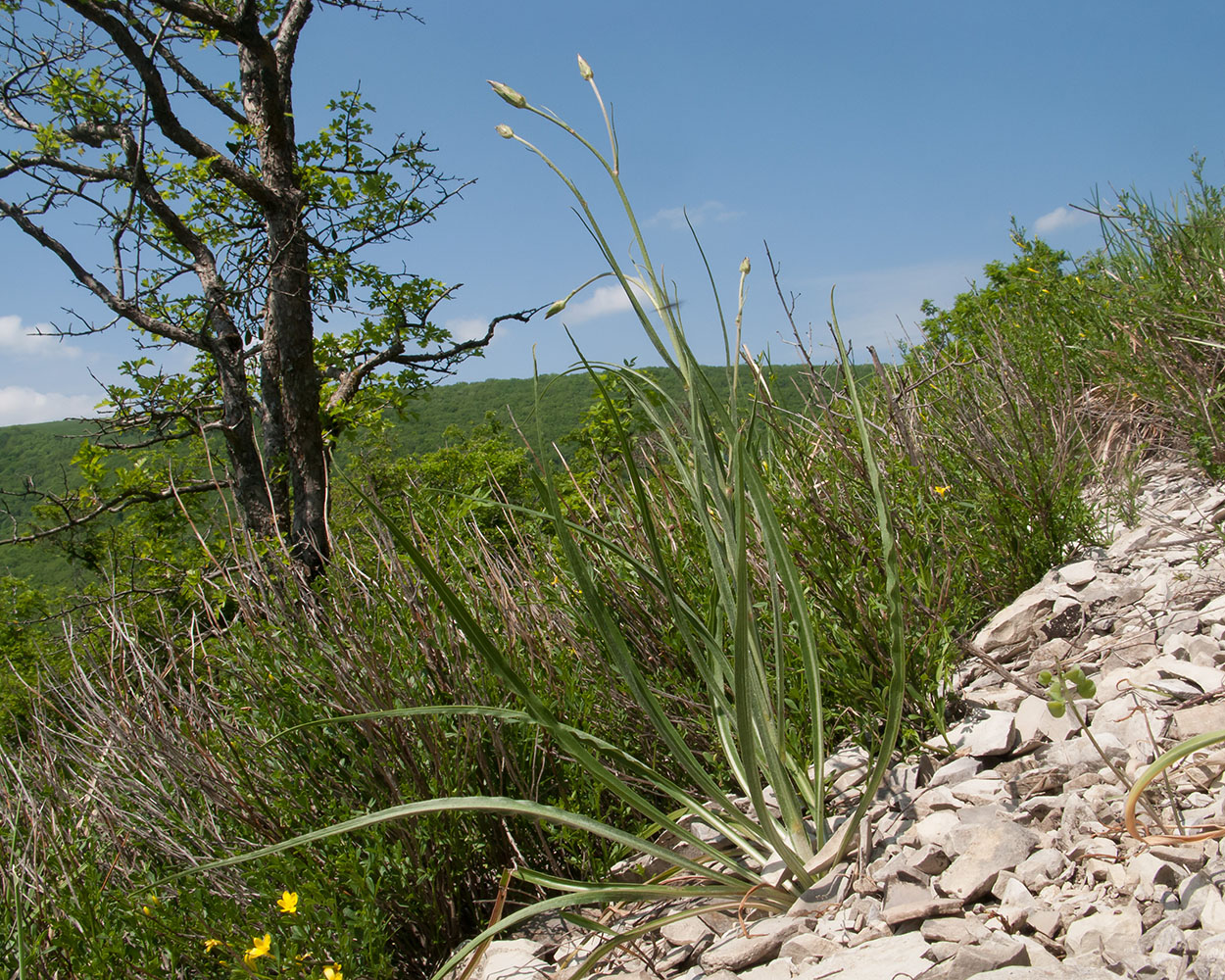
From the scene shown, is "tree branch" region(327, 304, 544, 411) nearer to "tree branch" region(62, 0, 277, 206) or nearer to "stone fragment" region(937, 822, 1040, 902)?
"tree branch" region(62, 0, 277, 206)

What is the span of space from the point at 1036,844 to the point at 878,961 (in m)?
0.42

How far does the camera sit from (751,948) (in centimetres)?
159

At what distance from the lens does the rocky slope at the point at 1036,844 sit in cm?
126

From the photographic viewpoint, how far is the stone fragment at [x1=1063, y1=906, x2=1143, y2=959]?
121cm

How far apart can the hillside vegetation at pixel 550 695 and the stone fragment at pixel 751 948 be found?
9 centimetres

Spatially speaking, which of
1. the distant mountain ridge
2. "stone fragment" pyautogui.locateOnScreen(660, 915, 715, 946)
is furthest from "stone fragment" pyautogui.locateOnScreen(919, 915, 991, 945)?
the distant mountain ridge

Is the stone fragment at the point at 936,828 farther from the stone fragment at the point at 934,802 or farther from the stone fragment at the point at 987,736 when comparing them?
the stone fragment at the point at 987,736

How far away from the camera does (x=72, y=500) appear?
8344 millimetres

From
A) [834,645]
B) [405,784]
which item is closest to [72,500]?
[405,784]

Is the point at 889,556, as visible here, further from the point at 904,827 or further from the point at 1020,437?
the point at 1020,437

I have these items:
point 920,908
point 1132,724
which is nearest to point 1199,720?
point 1132,724

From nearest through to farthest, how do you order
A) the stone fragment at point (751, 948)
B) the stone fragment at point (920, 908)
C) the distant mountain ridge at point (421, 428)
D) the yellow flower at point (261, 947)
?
1. the stone fragment at point (920, 908)
2. the stone fragment at point (751, 948)
3. the yellow flower at point (261, 947)
4. the distant mountain ridge at point (421, 428)

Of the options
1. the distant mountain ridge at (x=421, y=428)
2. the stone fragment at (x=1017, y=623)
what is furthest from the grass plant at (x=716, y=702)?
the distant mountain ridge at (x=421, y=428)

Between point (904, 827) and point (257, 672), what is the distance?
A: 181 cm
